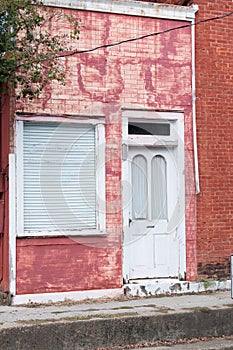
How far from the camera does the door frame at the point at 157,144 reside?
36.0 ft

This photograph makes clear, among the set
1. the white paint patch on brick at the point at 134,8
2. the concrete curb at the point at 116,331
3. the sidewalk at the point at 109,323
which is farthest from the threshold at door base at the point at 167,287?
the white paint patch on brick at the point at 134,8

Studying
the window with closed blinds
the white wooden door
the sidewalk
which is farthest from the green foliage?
the sidewalk

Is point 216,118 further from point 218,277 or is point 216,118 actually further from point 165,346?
point 165,346

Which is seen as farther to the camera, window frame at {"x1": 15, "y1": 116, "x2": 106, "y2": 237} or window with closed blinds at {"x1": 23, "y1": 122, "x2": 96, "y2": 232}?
window with closed blinds at {"x1": 23, "y1": 122, "x2": 96, "y2": 232}

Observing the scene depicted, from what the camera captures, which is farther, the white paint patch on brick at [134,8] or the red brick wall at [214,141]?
the red brick wall at [214,141]

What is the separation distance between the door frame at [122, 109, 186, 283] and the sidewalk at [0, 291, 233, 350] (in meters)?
1.07

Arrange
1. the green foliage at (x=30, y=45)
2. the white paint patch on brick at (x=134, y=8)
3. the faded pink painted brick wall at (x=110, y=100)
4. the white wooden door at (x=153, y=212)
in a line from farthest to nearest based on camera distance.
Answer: the white wooden door at (x=153, y=212), the white paint patch on brick at (x=134, y=8), the faded pink painted brick wall at (x=110, y=100), the green foliage at (x=30, y=45)

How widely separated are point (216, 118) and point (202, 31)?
1.55 metres

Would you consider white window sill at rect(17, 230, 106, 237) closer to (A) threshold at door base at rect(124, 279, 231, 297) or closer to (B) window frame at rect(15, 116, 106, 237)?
(B) window frame at rect(15, 116, 106, 237)

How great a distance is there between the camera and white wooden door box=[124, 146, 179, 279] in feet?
36.5

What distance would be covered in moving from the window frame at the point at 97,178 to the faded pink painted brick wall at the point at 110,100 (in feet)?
0.33

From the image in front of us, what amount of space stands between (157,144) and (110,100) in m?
1.13

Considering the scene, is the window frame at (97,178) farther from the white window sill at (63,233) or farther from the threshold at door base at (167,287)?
the threshold at door base at (167,287)

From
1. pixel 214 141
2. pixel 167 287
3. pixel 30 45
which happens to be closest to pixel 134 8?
pixel 30 45
